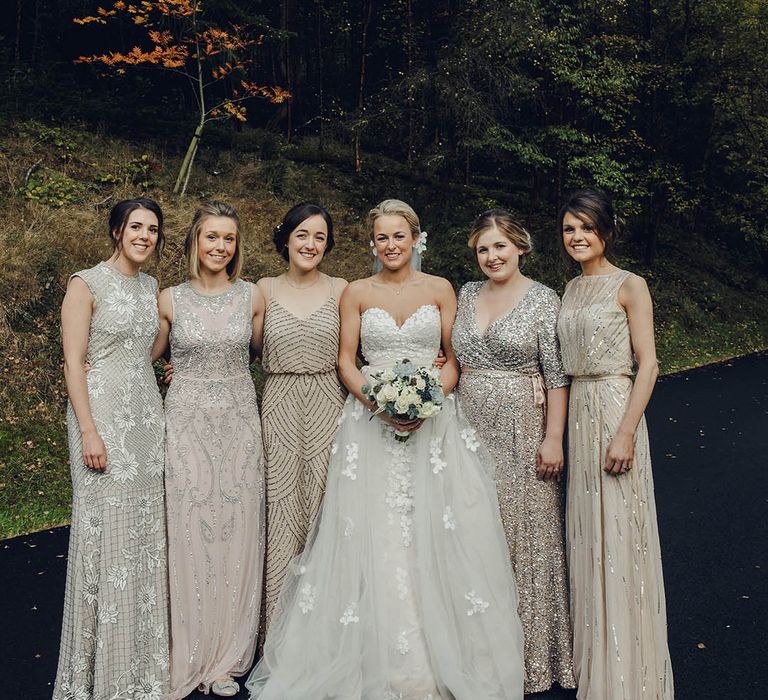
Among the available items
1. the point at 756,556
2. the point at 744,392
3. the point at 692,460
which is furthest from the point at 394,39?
the point at 756,556

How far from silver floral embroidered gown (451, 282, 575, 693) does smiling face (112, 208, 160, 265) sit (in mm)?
1925

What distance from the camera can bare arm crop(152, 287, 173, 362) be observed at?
442 cm

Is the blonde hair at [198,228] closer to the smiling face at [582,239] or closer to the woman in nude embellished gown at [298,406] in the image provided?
the woman in nude embellished gown at [298,406]

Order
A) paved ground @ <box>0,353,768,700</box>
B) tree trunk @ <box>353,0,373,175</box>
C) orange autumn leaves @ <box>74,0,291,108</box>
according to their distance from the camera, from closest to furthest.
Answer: paved ground @ <box>0,353,768,700</box>
orange autumn leaves @ <box>74,0,291,108</box>
tree trunk @ <box>353,0,373,175</box>

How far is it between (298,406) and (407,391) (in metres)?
0.83

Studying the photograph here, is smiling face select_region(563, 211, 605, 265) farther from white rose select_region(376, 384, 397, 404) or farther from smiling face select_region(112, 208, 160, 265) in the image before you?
smiling face select_region(112, 208, 160, 265)

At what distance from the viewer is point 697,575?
5.72 meters

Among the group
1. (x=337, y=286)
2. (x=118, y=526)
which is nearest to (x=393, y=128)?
(x=337, y=286)

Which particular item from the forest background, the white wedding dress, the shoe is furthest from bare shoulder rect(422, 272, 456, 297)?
the forest background

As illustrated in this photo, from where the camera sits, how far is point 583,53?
16.6 metres

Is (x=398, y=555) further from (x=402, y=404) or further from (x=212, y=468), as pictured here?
(x=212, y=468)

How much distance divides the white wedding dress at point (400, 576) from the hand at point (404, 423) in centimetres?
9

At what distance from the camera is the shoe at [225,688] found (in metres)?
4.05

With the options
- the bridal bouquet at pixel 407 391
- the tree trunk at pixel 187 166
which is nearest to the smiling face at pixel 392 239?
the bridal bouquet at pixel 407 391
